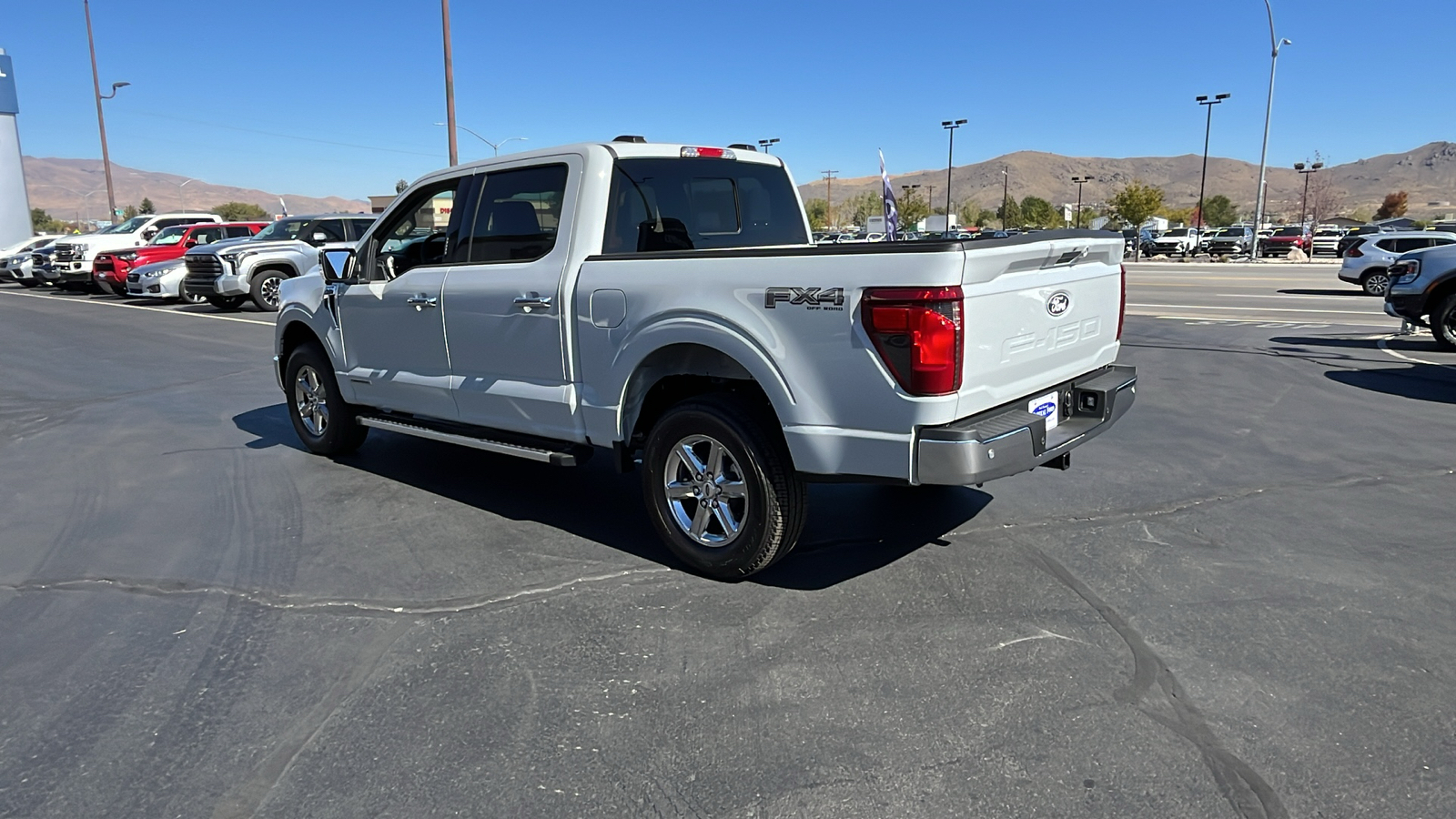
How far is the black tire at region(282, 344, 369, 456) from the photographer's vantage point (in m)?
6.66

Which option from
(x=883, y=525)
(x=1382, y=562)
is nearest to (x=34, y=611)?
(x=883, y=525)

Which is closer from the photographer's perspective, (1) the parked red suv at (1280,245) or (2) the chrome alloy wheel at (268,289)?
(2) the chrome alloy wheel at (268,289)

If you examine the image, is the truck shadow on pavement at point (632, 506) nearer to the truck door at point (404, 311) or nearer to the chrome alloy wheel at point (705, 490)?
the chrome alloy wheel at point (705, 490)

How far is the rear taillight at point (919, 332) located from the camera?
351cm

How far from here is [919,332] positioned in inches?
139

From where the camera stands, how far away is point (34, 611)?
423 cm

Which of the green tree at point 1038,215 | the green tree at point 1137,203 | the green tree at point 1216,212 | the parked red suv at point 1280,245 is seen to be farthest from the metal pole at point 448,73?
the green tree at point 1216,212

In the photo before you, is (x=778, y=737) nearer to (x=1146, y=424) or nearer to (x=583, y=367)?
(x=583, y=367)

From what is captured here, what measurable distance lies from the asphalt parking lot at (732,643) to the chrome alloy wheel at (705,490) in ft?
0.86

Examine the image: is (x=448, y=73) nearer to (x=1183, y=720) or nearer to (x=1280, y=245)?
(x=1183, y=720)

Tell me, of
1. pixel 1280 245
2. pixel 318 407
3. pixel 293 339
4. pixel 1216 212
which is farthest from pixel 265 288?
pixel 1216 212

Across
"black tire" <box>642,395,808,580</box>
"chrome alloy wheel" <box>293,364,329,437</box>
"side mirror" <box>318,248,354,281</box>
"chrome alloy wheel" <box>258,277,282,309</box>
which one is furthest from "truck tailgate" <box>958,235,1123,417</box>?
"chrome alloy wheel" <box>258,277,282,309</box>

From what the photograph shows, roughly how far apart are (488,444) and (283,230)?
1667cm

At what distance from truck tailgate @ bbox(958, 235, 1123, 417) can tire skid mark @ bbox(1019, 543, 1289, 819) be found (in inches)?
40.6
